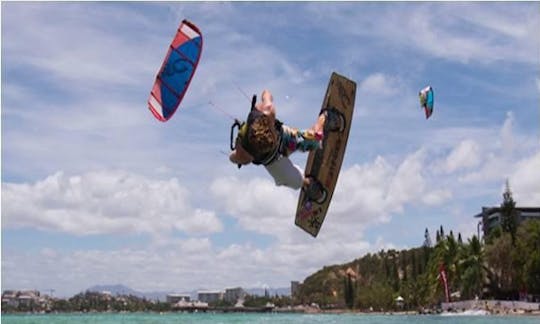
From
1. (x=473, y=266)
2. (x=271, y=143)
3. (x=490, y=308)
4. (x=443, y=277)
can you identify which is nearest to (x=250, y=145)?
(x=271, y=143)

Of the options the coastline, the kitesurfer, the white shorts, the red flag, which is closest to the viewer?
the kitesurfer

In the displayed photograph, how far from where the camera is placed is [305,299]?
158250 millimetres

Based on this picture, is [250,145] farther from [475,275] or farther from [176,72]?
[475,275]

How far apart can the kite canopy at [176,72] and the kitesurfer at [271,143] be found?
0.65 meters

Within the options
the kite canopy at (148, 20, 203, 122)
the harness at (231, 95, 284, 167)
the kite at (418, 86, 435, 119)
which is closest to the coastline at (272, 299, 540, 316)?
the kite at (418, 86, 435, 119)

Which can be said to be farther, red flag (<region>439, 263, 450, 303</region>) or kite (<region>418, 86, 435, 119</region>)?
red flag (<region>439, 263, 450, 303</region>)

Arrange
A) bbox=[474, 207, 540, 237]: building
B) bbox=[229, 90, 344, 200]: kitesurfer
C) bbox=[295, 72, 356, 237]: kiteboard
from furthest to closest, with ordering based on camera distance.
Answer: bbox=[474, 207, 540, 237]: building
bbox=[295, 72, 356, 237]: kiteboard
bbox=[229, 90, 344, 200]: kitesurfer

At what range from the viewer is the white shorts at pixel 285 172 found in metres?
7.02

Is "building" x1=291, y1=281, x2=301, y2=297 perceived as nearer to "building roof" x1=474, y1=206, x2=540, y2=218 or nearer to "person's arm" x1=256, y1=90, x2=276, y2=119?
"building roof" x1=474, y1=206, x2=540, y2=218

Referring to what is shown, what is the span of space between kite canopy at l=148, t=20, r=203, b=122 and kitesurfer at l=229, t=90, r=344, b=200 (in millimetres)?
654

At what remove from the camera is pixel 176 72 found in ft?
22.0

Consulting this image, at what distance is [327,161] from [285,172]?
194 centimetres

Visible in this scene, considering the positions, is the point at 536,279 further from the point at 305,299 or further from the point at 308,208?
the point at 305,299

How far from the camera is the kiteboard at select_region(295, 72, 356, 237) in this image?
351 inches
